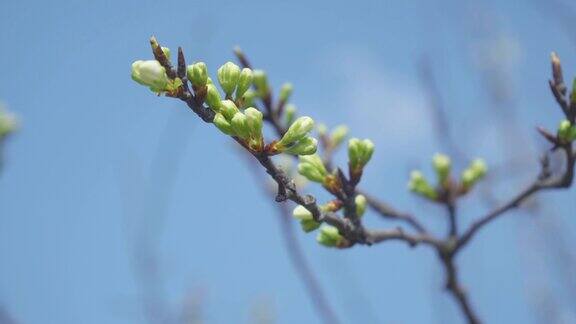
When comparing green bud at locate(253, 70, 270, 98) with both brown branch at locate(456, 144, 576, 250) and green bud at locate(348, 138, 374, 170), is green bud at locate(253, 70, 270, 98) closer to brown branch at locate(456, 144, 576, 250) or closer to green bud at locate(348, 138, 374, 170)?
green bud at locate(348, 138, 374, 170)

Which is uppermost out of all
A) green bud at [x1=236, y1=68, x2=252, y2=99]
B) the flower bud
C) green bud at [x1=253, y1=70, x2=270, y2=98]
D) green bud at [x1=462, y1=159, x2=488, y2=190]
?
green bud at [x1=253, y1=70, x2=270, y2=98]

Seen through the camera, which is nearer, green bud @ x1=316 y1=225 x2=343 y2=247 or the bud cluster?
the bud cluster

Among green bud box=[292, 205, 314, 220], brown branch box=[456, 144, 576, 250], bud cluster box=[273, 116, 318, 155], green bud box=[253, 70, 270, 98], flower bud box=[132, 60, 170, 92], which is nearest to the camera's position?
flower bud box=[132, 60, 170, 92]

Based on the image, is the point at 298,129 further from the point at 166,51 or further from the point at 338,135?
the point at 338,135

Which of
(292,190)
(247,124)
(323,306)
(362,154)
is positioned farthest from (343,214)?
(323,306)

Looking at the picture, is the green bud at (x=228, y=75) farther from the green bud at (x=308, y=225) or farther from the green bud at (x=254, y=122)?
the green bud at (x=308, y=225)

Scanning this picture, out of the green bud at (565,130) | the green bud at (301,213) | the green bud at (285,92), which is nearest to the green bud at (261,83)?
the green bud at (285,92)

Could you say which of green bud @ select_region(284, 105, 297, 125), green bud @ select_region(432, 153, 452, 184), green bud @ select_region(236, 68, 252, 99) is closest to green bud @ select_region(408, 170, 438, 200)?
green bud @ select_region(432, 153, 452, 184)
